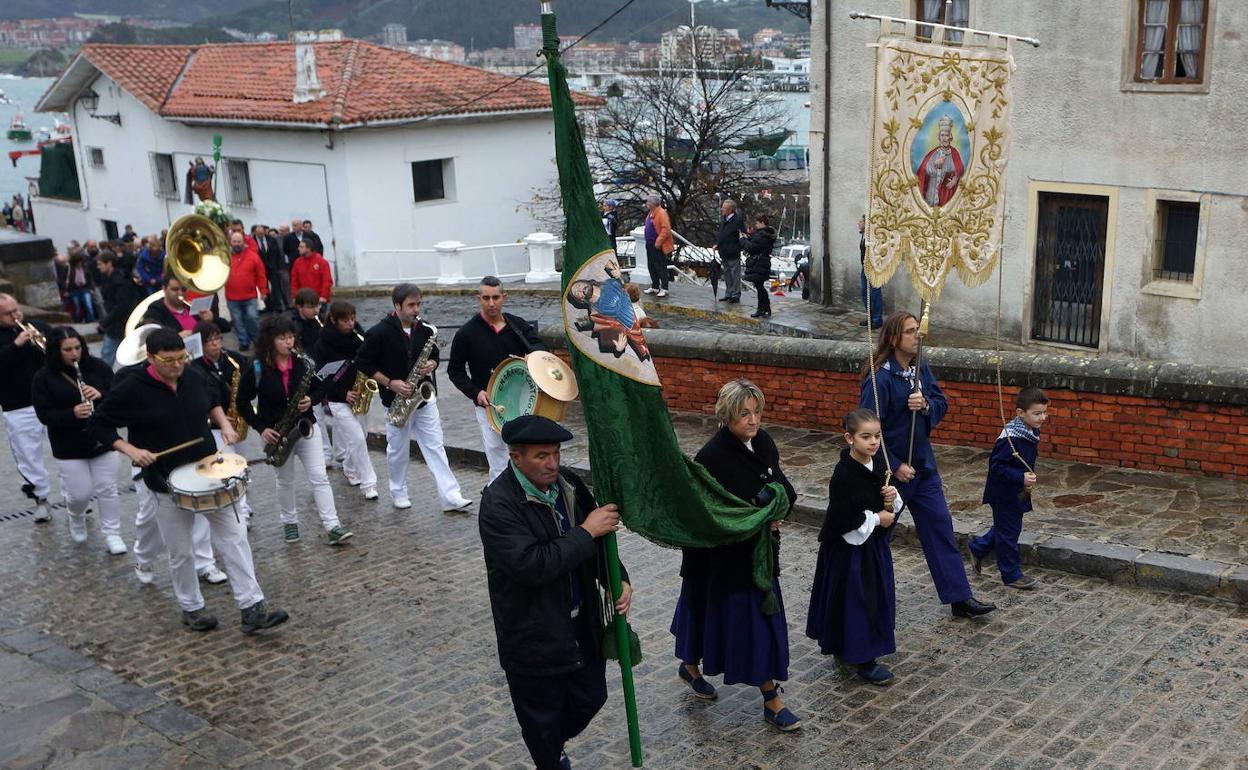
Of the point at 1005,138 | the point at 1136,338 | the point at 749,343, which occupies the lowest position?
the point at 1136,338

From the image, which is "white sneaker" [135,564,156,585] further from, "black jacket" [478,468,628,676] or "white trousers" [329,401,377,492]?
"black jacket" [478,468,628,676]

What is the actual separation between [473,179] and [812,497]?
2087cm

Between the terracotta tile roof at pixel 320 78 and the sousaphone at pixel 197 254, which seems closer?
the sousaphone at pixel 197 254

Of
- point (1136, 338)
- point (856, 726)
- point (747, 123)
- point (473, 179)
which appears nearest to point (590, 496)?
point (856, 726)

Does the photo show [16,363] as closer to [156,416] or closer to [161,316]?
[161,316]

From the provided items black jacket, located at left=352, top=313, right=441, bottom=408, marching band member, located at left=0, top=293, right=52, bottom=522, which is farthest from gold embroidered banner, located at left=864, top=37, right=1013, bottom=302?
marching band member, located at left=0, top=293, right=52, bottom=522

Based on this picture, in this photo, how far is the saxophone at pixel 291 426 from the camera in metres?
9.62

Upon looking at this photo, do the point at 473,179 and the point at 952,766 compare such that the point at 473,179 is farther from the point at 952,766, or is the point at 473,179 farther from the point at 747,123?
the point at 952,766

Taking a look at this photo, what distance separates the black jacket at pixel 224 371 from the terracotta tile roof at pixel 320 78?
16.9 meters

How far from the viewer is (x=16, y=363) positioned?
10.5 metres

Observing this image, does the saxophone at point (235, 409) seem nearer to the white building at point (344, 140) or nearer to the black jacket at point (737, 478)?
the black jacket at point (737, 478)

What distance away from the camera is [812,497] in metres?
9.84

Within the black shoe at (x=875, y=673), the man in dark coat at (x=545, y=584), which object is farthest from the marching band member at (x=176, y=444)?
the black shoe at (x=875, y=673)

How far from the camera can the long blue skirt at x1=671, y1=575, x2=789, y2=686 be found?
20.8ft
